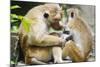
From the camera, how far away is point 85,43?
283 centimetres

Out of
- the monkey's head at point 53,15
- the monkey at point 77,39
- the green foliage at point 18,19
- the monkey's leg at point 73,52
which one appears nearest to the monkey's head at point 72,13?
the monkey at point 77,39

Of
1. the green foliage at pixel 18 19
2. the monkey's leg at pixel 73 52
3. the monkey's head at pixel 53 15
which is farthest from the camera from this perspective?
the monkey's leg at pixel 73 52

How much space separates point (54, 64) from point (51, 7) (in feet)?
2.35

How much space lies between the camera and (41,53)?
8.39 ft

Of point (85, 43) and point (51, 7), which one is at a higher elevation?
point (51, 7)

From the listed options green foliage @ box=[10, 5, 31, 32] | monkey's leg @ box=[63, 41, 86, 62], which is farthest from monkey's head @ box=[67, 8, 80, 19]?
green foliage @ box=[10, 5, 31, 32]

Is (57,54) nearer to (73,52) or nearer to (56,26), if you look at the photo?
(73,52)

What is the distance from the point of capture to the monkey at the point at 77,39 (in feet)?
8.96

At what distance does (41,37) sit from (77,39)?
0.51 metres

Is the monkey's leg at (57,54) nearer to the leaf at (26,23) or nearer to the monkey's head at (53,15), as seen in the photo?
the monkey's head at (53,15)

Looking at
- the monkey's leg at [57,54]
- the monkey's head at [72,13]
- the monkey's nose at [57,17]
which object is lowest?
the monkey's leg at [57,54]
